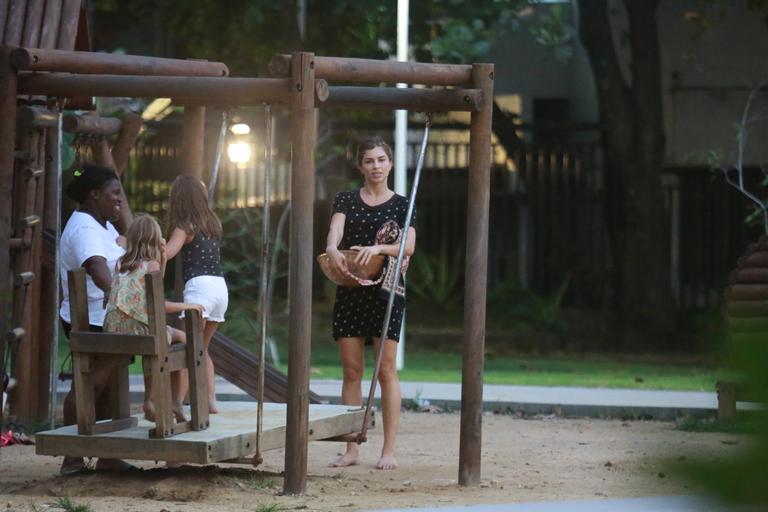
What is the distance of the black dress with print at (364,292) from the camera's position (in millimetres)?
7391

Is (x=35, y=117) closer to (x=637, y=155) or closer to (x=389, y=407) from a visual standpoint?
(x=389, y=407)

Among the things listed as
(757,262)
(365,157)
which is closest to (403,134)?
(757,262)

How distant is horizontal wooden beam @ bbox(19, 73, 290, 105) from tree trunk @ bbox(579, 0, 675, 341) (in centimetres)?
1231

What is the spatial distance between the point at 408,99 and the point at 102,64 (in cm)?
155

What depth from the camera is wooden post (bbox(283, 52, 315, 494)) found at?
20.6 feet

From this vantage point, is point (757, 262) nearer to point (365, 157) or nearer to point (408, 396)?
point (408, 396)

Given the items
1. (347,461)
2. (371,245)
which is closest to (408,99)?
(371,245)

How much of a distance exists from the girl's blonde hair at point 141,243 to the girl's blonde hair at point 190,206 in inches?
21.0

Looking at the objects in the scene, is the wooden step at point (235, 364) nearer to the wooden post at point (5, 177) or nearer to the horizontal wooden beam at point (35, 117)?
the horizontal wooden beam at point (35, 117)

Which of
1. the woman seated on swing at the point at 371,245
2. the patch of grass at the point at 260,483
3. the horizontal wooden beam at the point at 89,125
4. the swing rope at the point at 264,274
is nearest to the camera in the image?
the swing rope at the point at 264,274

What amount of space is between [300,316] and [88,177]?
4.71 feet

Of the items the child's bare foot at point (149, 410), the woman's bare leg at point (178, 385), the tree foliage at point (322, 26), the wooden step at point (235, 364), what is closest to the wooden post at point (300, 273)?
the woman's bare leg at point (178, 385)

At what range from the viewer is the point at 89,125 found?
8.59 m

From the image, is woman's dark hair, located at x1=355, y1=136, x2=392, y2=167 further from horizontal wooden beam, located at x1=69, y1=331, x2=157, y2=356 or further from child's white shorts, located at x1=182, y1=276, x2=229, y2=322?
horizontal wooden beam, located at x1=69, y1=331, x2=157, y2=356
